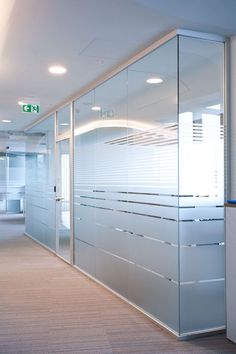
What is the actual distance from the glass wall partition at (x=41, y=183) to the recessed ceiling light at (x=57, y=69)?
2823mm

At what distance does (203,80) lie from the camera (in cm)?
389

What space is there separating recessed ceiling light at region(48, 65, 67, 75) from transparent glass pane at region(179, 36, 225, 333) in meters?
1.82

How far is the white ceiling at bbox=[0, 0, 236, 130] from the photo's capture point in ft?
10.7

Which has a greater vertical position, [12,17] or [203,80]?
[12,17]

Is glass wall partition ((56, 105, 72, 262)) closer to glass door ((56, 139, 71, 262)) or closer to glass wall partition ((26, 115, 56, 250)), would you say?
glass door ((56, 139, 71, 262))

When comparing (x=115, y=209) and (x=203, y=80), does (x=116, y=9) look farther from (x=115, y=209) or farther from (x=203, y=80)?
(x=115, y=209)

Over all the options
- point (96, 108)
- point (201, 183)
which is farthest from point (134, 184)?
point (96, 108)

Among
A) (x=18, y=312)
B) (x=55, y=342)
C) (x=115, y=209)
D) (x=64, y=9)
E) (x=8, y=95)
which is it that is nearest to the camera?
(x=64, y=9)

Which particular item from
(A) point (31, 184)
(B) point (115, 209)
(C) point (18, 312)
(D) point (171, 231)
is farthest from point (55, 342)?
(A) point (31, 184)

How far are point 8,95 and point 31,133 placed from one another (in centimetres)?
340

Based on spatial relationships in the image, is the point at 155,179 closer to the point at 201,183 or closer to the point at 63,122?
the point at 201,183

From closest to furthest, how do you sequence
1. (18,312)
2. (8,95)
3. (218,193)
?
(218,193), (18,312), (8,95)

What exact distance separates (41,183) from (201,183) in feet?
18.9

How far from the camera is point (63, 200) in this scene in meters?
7.38
